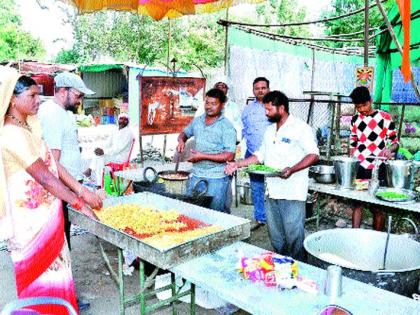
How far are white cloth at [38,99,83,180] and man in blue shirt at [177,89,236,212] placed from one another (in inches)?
45.2

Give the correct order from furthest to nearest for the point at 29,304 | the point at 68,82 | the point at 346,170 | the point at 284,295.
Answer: the point at 346,170, the point at 68,82, the point at 284,295, the point at 29,304

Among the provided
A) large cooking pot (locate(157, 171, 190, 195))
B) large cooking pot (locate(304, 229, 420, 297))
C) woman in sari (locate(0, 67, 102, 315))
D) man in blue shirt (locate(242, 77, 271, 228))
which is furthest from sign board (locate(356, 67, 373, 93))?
woman in sari (locate(0, 67, 102, 315))

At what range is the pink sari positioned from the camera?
2537mm

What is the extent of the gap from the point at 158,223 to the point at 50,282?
0.84 metres

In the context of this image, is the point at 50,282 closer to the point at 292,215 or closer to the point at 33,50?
the point at 292,215

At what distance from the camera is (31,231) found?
8.48ft

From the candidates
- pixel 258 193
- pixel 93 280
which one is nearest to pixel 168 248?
pixel 93 280

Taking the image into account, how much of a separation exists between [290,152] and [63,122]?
2064 mm

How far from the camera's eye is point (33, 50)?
2602 centimetres

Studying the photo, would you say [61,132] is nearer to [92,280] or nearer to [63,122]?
[63,122]

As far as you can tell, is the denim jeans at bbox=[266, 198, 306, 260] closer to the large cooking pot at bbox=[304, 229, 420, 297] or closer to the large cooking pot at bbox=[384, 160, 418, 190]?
the large cooking pot at bbox=[304, 229, 420, 297]

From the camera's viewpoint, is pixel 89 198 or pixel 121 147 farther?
pixel 121 147

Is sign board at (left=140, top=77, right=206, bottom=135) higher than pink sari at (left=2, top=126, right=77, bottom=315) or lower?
higher

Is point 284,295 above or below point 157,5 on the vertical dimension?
below
